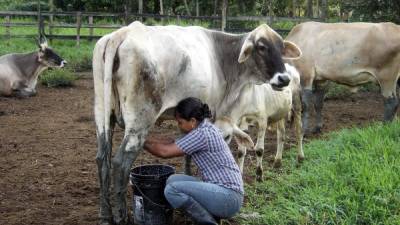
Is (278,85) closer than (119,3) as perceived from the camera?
Answer: Yes

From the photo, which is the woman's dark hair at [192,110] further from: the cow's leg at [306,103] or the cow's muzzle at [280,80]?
the cow's leg at [306,103]

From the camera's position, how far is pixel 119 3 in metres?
29.8

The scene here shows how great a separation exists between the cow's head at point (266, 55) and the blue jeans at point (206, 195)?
1.59 meters

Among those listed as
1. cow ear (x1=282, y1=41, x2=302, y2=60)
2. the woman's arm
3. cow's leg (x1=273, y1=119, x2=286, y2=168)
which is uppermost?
cow ear (x1=282, y1=41, x2=302, y2=60)

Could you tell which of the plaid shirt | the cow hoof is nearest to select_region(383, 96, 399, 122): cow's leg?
the cow hoof

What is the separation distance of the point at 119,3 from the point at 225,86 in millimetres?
25221

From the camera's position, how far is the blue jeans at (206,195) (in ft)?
14.1

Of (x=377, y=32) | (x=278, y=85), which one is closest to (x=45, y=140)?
(x=278, y=85)

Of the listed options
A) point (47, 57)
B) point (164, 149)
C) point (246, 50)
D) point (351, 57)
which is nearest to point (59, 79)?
point (47, 57)

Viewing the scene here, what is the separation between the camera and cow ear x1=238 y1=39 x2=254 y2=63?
5.52 m

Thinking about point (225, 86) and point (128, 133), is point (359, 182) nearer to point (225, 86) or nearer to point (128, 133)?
point (225, 86)

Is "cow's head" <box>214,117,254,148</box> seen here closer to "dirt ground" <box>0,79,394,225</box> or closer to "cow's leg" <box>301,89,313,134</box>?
"dirt ground" <box>0,79,394,225</box>

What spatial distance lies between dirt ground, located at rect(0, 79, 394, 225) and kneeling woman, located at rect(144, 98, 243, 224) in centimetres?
106

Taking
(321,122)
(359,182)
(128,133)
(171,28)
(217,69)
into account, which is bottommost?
(321,122)
